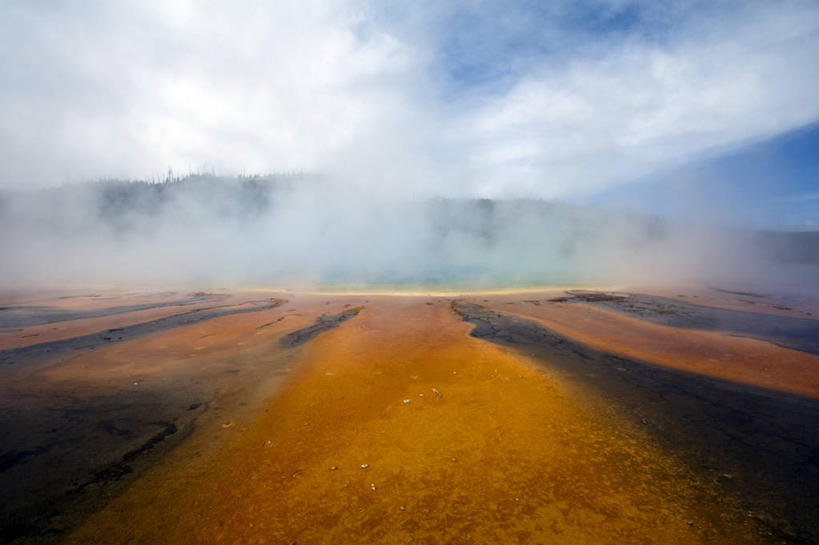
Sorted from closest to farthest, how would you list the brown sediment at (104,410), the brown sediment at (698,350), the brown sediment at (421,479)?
the brown sediment at (421,479) → the brown sediment at (104,410) → the brown sediment at (698,350)

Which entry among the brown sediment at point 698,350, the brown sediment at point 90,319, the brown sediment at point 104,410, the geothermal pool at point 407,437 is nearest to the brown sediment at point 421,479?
the geothermal pool at point 407,437

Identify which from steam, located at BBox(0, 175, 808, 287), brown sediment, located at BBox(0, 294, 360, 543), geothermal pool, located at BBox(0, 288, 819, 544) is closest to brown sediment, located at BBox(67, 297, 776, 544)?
geothermal pool, located at BBox(0, 288, 819, 544)

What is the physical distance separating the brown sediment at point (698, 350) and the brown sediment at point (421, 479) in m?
2.64

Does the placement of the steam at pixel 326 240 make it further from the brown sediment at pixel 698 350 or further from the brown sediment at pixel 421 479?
the brown sediment at pixel 421 479

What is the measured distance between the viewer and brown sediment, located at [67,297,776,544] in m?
2.09

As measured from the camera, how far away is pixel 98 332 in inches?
264

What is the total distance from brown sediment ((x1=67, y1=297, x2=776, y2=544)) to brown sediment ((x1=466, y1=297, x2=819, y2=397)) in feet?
8.67

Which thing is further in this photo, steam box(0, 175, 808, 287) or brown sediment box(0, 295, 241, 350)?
steam box(0, 175, 808, 287)

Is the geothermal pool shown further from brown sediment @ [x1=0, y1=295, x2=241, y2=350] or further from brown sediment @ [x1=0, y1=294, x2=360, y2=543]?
brown sediment @ [x1=0, y1=295, x2=241, y2=350]

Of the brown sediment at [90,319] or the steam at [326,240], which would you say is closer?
the brown sediment at [90,319]

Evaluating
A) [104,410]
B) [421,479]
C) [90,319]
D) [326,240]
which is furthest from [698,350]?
[326,240]

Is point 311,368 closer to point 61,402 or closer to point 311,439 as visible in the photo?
point 311,439

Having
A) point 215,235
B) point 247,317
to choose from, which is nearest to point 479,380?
point 247,317

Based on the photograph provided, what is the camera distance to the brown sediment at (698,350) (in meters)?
4.65
